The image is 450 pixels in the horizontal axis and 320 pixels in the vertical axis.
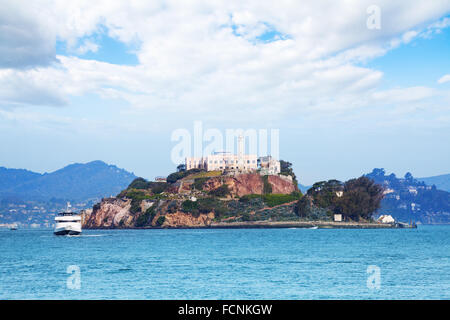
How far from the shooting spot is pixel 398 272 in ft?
130

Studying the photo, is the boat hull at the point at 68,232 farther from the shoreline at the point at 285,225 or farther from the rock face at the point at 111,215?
the rock face at the point at 111,215

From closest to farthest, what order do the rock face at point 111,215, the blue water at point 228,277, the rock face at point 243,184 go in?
the blue water at point 228,277
the rock face at point 243,184
the rock face at point 111,215

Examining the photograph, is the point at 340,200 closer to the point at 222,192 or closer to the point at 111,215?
the point at 222,192

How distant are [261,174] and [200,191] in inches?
870

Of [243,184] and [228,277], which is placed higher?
[243,184]

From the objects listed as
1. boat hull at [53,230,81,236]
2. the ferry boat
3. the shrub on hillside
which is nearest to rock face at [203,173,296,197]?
the shrub on hillside

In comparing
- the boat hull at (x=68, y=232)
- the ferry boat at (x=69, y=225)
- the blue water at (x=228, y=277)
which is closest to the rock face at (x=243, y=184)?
the ferry boat at (x=69, y=225)

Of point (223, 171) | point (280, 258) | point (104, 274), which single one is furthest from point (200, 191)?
point (104, 274)

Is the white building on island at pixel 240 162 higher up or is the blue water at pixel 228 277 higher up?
the white building on island at pixel 240 162

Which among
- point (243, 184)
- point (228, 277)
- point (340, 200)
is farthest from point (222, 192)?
point (228, 277)

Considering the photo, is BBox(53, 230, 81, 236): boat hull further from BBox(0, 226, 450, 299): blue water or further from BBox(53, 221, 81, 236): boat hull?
BBox(0, 226, 450, 299): blue water

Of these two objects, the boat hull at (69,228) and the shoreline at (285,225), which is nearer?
the boat hull at (69,228)

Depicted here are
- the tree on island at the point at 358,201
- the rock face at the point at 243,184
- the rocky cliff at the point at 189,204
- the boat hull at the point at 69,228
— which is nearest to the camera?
the boat hull at the point at 69,228
